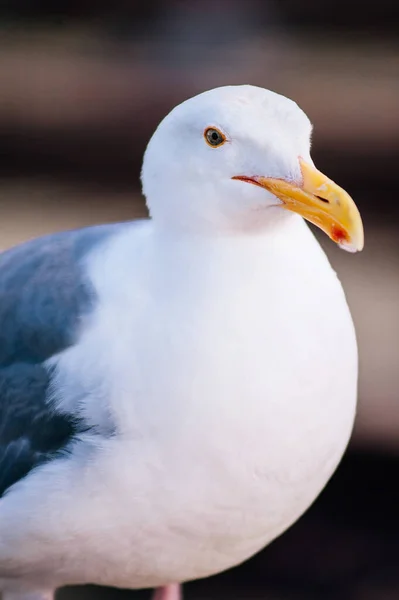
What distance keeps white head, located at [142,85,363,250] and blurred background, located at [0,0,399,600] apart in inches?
34.7

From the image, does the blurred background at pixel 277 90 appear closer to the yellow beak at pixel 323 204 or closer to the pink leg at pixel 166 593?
the pink leg at pixel 166 593

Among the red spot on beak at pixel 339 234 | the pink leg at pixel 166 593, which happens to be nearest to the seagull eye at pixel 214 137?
the red spot on beak at pixel 339 234

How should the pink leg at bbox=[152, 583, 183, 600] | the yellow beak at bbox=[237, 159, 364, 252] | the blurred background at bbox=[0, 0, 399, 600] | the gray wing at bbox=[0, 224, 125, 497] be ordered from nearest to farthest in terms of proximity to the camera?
the yellow beak at bbox=[237, 159, 364, 252] < the gray wing at bbox=[0, 224, 125, 497] < the pink leg at bbox=[152, 583, 183, 600] < the blurred background at bbox=[0, 0, 399, 600]

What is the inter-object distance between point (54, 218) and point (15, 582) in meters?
0.93

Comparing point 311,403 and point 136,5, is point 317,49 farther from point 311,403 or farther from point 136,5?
point 311,403

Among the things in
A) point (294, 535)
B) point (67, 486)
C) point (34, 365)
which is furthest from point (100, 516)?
point (294, 535)

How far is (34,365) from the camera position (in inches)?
39.6

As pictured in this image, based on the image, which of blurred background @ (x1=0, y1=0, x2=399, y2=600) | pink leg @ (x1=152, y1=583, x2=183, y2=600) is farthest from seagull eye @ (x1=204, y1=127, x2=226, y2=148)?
blurred background @ (x1=0, y1=0, x2=399, y2=600)

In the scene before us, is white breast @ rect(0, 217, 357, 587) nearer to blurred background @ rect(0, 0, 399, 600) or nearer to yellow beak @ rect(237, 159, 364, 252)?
yellow beak @ rect(237, 159, 364, 252)

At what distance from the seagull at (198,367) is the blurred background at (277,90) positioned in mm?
860

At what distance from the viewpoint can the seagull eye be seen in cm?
90

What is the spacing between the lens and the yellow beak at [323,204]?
0.87 metres

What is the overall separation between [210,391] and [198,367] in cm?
2

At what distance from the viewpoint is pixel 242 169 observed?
35.3 inches
